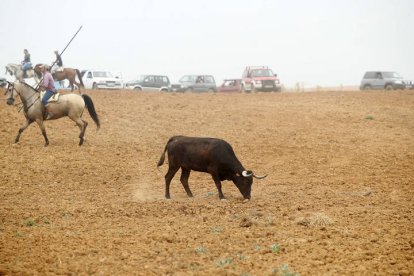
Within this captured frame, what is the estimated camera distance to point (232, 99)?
30219 mm

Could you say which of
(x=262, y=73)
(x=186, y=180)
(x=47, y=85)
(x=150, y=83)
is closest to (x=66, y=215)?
(x=186, y=180)

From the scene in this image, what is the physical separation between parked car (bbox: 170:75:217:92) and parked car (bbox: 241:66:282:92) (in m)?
2.59

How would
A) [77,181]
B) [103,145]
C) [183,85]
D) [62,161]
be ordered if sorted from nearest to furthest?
[77,181] → [62,161] → [103,145] → [183,85]

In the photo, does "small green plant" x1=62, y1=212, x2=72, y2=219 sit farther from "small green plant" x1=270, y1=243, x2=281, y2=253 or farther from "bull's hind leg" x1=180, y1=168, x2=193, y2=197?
"small green plant" x1=270, y1=243, x2=281, y2=253

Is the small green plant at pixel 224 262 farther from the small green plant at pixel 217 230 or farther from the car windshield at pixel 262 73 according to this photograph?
the car windshield at pixel 262 73

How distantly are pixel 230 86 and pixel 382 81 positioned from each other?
10506 mm

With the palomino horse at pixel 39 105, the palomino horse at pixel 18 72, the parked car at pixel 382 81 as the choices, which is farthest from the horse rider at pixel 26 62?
the parked car at pixel 382 81

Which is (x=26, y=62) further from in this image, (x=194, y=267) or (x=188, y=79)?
(x=194, y=267)

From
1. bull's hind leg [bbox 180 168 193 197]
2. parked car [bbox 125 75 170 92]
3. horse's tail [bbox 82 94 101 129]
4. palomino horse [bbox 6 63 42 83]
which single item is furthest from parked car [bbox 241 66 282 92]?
bull's hind leg [bbox 180 168 193 197]

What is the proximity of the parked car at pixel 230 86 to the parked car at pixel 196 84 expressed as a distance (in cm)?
138

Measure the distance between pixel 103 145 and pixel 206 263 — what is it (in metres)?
12.9

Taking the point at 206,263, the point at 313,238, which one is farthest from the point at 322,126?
the point at 206,263

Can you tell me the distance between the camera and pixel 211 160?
12844 millimetres

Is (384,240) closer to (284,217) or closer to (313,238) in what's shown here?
(313,238)
